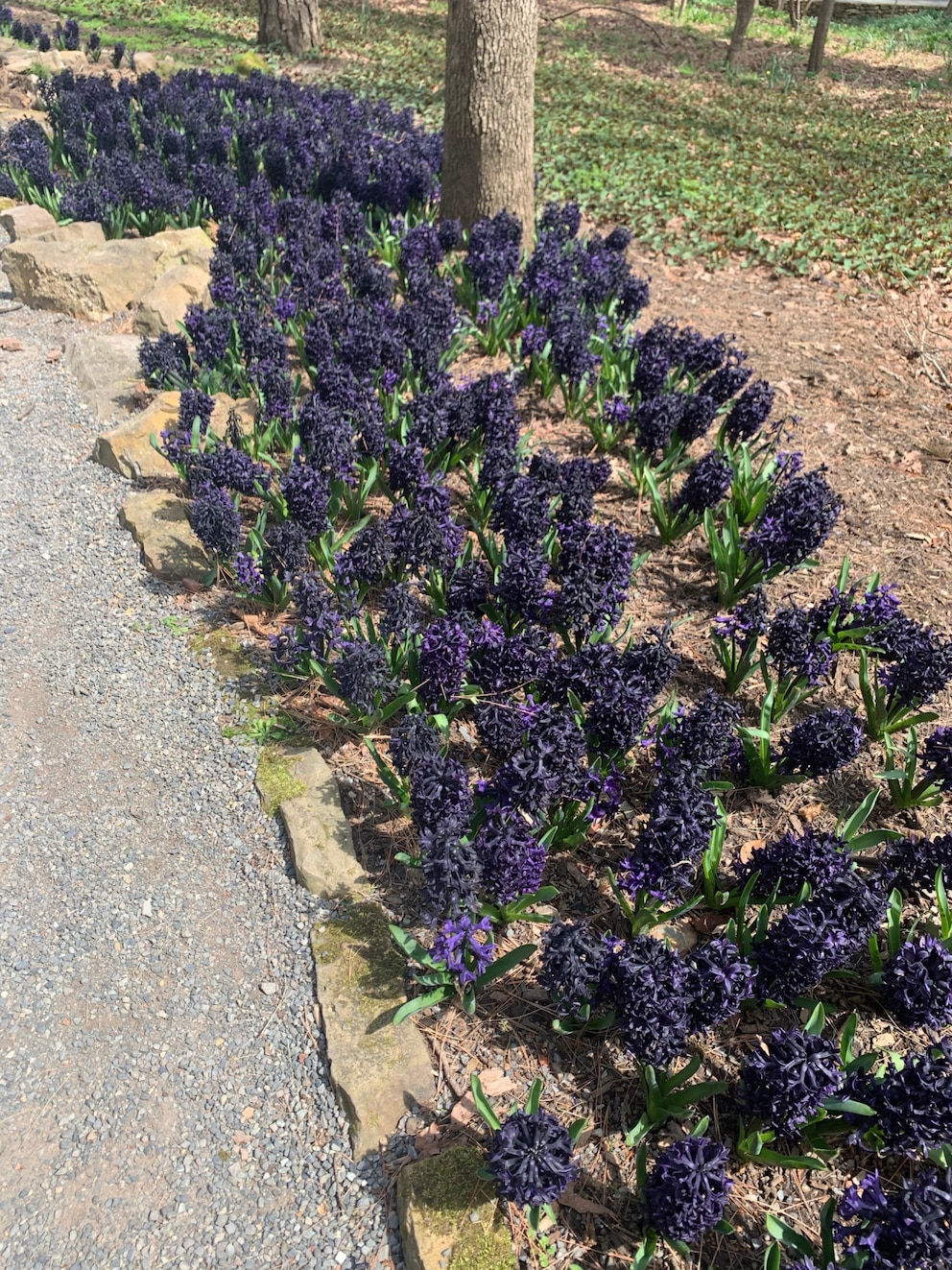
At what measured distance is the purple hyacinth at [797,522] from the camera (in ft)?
12.9

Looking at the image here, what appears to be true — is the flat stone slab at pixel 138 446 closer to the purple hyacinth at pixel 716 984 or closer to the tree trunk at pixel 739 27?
the purple hyacinth at pixel 716 984

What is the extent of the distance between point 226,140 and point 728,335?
5452mm

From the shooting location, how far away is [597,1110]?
2613 millimetres

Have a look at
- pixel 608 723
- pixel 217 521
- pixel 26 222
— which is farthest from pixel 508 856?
pixel 26 222

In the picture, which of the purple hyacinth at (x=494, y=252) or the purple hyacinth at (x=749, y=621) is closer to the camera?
the purple hyacinth at (x=749, y=621)

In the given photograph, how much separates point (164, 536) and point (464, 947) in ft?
10.2

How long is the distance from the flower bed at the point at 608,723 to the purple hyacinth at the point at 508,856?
0.01 meters

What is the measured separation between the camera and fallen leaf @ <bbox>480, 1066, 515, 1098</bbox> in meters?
2.66

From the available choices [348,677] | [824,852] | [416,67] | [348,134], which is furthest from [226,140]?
[824,852]

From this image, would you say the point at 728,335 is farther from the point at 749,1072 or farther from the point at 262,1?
the point at 262,1

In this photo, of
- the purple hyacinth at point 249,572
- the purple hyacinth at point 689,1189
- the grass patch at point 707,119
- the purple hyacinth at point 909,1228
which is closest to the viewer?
the purple hyacinth at point 909,1228

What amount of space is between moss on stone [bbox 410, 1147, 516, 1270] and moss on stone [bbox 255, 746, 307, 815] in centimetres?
150

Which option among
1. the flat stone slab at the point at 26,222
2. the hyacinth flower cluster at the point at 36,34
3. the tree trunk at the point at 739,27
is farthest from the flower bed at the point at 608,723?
the tree trunk at the point at 739,27

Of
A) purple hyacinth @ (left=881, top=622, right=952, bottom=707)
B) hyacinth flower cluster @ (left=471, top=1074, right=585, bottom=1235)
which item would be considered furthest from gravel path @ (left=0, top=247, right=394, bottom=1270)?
purple hyacinth @ (left=881, top=622, right=952, bottom=707)
